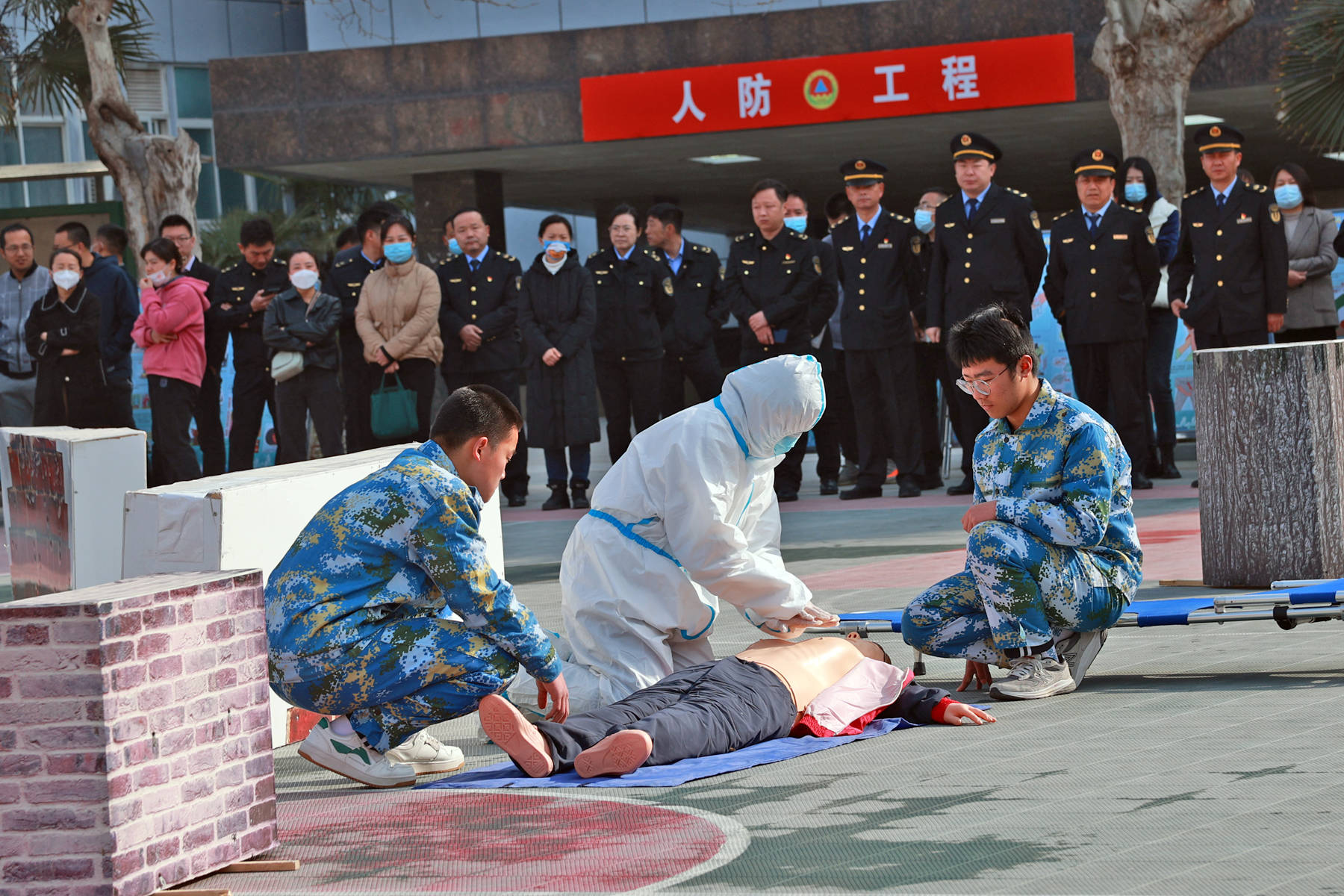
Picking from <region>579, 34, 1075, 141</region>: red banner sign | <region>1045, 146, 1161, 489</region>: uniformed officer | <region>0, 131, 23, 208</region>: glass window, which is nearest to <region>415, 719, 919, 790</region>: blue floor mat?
<region>1045, 146, 1161, 489</region>: uniformed officer

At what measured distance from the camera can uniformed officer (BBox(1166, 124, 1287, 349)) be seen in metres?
10.5

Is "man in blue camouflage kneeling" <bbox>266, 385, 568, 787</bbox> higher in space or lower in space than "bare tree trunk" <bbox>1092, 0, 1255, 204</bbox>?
lower

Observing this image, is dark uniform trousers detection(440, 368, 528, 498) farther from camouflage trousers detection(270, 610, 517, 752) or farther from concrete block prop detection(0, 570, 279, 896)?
concrete block prop detection(0, 570, 279, 896)

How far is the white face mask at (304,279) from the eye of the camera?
11.3 m

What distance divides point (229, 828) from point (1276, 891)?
79.7 inches

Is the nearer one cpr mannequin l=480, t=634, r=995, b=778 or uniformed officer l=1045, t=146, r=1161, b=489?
cpr mannequin l=480, t=634, r=995, b=778

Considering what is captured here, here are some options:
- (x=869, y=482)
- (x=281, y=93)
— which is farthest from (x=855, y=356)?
(x=281, y=93)

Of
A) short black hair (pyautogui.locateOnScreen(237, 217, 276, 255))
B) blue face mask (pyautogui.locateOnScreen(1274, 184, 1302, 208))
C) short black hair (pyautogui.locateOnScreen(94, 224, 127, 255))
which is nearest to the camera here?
blue face mask (pyautogui.locateOnScreen(1274, 184, 1302, 208))

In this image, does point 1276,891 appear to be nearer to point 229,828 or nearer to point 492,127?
point 229,828

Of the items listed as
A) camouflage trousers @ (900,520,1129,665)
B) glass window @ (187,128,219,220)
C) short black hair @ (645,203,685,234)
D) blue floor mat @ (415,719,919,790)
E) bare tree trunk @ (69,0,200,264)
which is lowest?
blue floor mat @ (415,719,919,790)

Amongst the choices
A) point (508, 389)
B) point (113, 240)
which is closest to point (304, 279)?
point (508, 389)

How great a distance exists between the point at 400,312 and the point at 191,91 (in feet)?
75.1

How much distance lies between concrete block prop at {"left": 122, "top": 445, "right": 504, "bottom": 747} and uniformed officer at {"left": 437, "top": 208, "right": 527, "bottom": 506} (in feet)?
22.1

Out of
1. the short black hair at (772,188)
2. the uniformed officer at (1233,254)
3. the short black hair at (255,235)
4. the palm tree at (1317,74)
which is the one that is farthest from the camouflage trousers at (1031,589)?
the palm tree at (1317,74)
